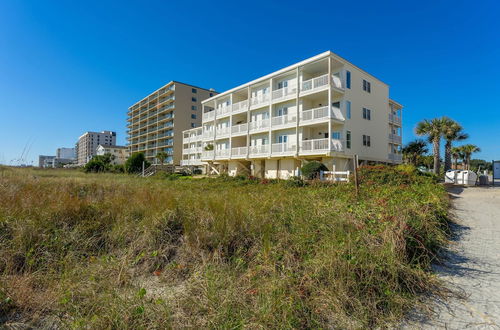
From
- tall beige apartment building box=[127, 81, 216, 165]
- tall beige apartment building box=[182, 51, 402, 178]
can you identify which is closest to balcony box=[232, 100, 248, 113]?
tall beige apartment building box=[182, 51, 402, 178]


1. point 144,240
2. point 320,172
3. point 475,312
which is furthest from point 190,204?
point 320,172

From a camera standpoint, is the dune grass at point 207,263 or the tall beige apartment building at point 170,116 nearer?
the dune grass at point 207,263

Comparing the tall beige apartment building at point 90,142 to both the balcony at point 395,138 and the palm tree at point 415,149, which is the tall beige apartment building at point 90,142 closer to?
the balcony at point 395,138

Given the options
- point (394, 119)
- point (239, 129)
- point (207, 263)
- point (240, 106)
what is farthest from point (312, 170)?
point (394, 119)

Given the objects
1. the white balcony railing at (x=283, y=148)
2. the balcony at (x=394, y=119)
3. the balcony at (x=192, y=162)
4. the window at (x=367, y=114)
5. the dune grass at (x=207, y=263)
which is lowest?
the dune grass at (x=207, y=263)

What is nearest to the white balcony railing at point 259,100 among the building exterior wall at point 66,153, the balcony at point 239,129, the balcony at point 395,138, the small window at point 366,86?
the balcony at point 239,129

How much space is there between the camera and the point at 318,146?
2059 cm

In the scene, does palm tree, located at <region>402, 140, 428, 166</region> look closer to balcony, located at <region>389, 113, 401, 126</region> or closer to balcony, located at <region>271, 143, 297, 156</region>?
balcony, located at <region>389, 113, 401, 126</region>

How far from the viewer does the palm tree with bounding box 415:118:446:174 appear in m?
26.3

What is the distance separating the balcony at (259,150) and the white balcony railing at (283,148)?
0.85 m

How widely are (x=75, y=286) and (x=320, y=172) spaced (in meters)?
17.1

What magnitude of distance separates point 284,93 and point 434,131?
18290 millimetres

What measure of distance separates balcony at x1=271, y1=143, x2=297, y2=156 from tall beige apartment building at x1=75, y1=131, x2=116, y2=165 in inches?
5428

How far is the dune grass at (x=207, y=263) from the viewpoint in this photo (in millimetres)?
2594
